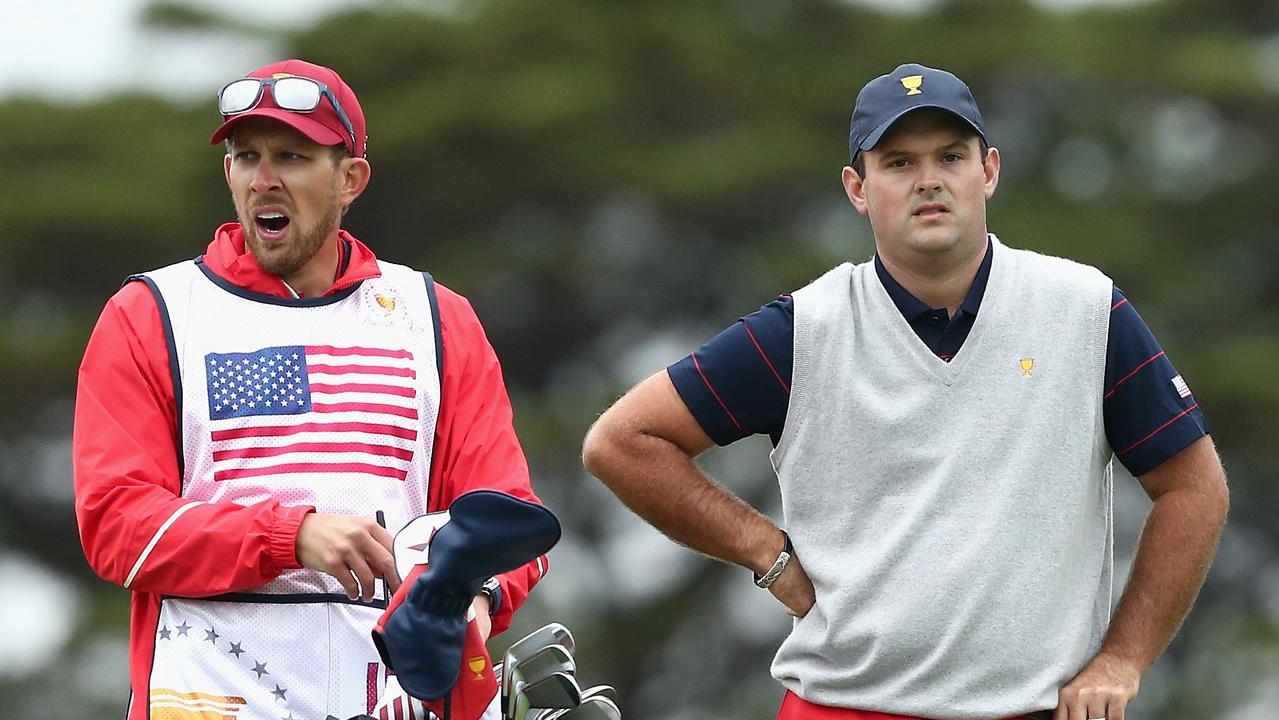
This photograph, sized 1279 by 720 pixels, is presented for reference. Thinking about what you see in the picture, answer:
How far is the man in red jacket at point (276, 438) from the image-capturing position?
5.42 metres

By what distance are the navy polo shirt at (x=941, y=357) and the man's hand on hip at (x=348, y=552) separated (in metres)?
0.90

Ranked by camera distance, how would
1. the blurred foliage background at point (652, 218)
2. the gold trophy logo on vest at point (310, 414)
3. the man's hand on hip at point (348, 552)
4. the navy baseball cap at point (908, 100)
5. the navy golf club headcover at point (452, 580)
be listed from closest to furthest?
the navy golf club headcover at point (452, 580)
the man's hand on hip at point (348, 552)
the gold trophy logo on vest at point (310, 414)
the navy baseball cap at point (908, 100)
the blurred foliage background at point (652, 218)

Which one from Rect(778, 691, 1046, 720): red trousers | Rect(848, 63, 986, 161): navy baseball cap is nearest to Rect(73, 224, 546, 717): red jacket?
Rect(778, 691, 1046, 720): red trousers

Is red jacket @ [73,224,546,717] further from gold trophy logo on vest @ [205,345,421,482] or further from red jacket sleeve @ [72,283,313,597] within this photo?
gold trophy logo on vest @ [205,345,421,482]

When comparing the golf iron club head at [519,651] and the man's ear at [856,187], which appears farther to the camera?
the man's ear at [856,187]

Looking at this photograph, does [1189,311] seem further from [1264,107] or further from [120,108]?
[120,108]

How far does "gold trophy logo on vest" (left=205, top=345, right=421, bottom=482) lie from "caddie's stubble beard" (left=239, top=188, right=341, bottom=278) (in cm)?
23

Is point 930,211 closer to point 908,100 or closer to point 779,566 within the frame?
point 908,100

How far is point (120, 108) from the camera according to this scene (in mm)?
20016

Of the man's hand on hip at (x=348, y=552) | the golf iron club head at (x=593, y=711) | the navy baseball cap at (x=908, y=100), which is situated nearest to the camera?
the man's hand on hip at (x=348, y=552)

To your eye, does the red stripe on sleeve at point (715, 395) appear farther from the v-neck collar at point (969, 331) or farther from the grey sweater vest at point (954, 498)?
the v-neck collar at point (969, 331)

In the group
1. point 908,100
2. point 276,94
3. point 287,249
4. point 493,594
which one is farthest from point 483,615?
point 908,100

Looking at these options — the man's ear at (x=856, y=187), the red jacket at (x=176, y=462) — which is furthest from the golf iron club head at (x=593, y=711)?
the man's ear at (x=856, y=187)

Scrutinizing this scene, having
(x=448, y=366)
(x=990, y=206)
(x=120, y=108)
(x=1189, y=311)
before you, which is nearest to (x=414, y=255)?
(x=120, y=108)
